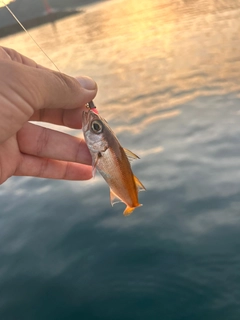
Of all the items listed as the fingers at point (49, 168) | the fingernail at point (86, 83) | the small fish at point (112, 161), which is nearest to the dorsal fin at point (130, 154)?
the small fish at point (112, 161)

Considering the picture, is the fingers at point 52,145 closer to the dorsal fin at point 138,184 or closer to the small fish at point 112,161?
the small fish at point 112,161

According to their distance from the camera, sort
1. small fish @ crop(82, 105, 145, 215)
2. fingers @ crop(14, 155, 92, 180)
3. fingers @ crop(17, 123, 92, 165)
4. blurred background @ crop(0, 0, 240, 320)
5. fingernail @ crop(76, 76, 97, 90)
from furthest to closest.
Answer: blurred background @ crop(0, 0, 240, 320) < fingers @ crop(14, 155, 92, 180) < fingers @ crop(17, 123, 92, 165) < fingernail @ crop(76, 76, 97, 90) < small fish @ crop(82, 105, 145, 215)

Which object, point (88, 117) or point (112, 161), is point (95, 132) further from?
point (112, 161)

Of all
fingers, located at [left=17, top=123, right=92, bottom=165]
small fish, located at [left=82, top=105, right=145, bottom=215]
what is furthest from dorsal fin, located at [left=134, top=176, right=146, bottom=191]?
fingers, located at [left=17, top=123, right=92, bottom=165]

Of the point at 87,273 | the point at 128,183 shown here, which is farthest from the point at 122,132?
the point at 128,183

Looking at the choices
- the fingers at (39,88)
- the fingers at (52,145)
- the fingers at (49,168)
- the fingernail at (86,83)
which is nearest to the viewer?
the fingers at (39,88)

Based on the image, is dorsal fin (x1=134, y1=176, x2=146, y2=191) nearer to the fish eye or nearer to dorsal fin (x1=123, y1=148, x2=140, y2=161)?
dorsal fin (x1=123, y1=148, x2=140, y2=161)

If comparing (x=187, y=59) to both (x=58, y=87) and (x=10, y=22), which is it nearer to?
(x=58, y=87)
